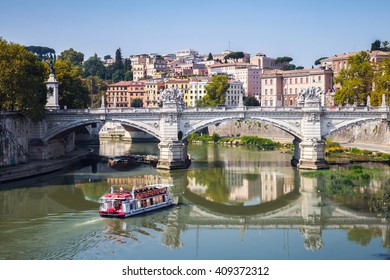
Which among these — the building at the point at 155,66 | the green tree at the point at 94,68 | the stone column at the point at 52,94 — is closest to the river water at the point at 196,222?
the stone column at the point at 52,94

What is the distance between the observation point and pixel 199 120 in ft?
102

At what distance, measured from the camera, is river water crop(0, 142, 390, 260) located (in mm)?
16203

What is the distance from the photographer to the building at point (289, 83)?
190ft

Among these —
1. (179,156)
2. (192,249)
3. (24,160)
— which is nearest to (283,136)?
(179,156)

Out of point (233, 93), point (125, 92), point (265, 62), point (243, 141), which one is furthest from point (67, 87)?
point (265, 62)

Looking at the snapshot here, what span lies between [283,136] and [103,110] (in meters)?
18.7

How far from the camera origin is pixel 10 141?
1120 inches

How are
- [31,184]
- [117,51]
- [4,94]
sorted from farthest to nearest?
[117,51] < [4,94] < [31,184]

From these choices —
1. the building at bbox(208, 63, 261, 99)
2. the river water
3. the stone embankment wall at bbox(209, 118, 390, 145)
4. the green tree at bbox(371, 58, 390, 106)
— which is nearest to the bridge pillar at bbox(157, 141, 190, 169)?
the river water

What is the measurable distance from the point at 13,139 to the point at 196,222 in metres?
12.4

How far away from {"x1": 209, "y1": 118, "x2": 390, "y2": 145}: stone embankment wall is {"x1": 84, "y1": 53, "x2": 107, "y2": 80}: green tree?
4399 centimetres

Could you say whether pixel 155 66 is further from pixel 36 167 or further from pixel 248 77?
pixel 36 167

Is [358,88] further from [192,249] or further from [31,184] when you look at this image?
[192,249]
